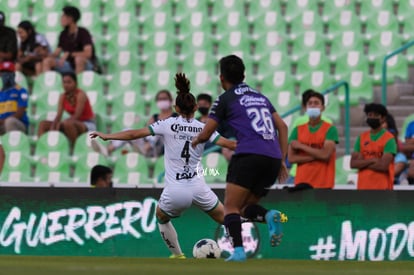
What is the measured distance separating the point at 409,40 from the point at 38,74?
5460mm

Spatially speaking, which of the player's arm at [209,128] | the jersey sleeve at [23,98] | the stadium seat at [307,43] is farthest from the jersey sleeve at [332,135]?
the jersey sleeve at [23,98]

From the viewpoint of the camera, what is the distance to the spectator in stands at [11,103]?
51.8 ft

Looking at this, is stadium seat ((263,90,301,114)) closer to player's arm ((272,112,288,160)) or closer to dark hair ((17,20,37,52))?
dark hair ((17,20,37,52))

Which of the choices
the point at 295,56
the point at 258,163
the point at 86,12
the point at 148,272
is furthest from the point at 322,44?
the point at 148,272

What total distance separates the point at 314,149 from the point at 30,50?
6.26 meters

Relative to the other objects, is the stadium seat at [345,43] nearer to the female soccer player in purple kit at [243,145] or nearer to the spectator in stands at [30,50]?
the spectator in stands at [30,50]

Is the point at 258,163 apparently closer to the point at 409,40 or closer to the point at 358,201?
the point at 358,201

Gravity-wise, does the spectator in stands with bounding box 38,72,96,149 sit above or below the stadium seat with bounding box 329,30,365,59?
below

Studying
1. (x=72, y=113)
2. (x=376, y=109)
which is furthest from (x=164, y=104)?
(x=376, y=109)

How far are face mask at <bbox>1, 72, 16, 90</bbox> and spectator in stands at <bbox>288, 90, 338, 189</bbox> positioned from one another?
4860mm

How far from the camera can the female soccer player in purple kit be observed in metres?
9.40

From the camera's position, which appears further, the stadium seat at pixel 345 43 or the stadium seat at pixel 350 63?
the stadium seat at pixel 345 43

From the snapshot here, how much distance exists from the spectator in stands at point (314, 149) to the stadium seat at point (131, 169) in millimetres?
3081

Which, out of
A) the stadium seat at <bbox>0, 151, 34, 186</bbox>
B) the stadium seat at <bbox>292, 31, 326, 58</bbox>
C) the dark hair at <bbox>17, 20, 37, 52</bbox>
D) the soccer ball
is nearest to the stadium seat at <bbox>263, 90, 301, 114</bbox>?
the stadium seat at <bbox>292, 31, 326, 58</bbox>
